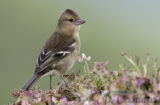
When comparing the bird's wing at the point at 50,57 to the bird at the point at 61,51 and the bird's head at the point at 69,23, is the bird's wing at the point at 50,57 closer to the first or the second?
the bird at the point at 61,51

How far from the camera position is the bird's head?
8070 millimetres

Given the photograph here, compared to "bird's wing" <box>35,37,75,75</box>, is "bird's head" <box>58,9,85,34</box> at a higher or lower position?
higher

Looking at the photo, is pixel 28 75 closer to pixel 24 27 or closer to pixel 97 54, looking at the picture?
pixel 97 54

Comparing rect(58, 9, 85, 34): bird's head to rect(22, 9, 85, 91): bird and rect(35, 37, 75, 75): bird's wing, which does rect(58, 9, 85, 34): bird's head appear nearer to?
rect(22, 9, 85, 91): bird

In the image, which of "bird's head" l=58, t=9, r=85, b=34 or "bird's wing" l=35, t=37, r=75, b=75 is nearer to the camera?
"bird's wing" l=35, t=37, r=75, b=75

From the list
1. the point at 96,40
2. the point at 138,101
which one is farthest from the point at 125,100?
the point at 96,40

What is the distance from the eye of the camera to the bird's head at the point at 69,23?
807 centimetres

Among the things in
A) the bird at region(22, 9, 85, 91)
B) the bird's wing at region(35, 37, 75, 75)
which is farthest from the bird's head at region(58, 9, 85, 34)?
the bird's wing at region(35, 37, 75, 75)

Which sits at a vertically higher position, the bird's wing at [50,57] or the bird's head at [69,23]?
the bird's head at [69,23]

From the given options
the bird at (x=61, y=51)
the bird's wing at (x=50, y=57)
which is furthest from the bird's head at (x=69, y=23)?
the bird's wing at (x=50, y=57)

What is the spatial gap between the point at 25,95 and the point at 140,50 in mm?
10964

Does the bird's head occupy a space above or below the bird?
above

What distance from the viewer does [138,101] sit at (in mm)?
3744

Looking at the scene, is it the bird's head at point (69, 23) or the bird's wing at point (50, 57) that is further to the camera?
the bird's head at point (69, 23)
